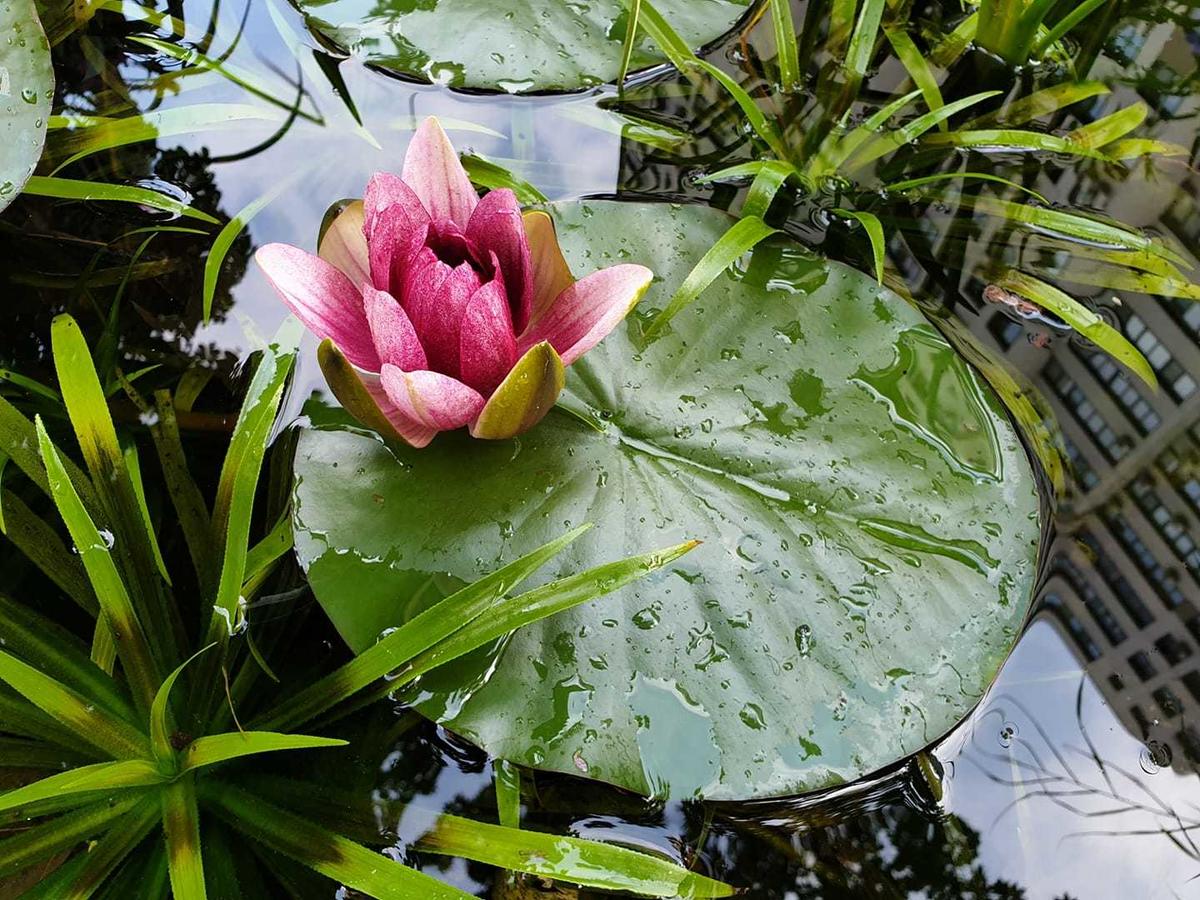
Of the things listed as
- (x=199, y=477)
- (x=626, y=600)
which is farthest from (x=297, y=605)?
(x=626, y=600)

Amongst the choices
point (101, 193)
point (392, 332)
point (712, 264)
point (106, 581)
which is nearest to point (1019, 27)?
point (712, 264)

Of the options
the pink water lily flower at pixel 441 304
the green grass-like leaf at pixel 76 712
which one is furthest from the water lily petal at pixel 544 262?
the green grass-like leaf at pixel 76 712

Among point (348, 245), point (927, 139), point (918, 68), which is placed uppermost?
point (918, 68)

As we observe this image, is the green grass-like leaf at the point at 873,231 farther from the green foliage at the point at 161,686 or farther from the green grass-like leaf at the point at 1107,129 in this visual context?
the green foliage at the point at 161,686

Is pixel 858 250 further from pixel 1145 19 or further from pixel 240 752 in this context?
pixel 240 752

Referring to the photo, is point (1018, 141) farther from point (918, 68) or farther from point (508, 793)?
point (508, 793)

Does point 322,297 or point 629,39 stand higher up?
point 629,39

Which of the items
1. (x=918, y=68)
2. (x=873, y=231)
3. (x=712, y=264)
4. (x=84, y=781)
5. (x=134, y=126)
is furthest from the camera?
(x=918, y=68)

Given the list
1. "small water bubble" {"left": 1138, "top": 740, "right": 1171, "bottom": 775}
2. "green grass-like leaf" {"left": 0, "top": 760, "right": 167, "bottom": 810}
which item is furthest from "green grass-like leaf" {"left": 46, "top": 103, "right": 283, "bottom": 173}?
"small water bubble" {"left": 1138, "top": 740, "right": 1171, "bottom": 775}
